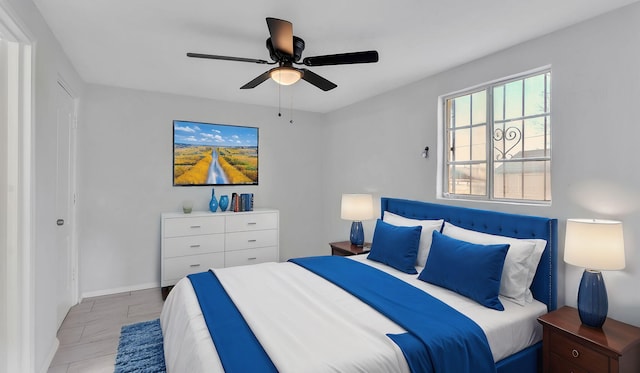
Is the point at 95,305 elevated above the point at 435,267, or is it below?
below

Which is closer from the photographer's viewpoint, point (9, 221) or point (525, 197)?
point (9, 221)

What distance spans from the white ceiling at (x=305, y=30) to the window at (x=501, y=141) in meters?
0.37

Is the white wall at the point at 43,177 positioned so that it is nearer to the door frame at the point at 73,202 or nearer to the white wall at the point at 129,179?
the door frame at the point at 73,202

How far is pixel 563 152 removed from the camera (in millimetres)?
2273

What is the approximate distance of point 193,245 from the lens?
3.91 metres

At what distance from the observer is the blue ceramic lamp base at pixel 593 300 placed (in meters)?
1.84

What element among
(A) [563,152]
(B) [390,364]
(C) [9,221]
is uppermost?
(A) [563,152]

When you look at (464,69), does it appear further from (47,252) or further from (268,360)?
(47,252)

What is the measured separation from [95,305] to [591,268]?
14.3ft

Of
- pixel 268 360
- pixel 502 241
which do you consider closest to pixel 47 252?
pixel 268 360

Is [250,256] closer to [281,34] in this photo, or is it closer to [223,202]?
[223,202]

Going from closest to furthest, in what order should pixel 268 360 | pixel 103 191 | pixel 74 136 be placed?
pixel 268 360 < pixel 74 136 < pixel 103 191

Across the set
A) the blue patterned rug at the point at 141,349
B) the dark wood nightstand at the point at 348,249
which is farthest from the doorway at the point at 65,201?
the dark wood nightstand at the point at 348,249

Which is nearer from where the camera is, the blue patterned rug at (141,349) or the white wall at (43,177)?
the white wall at (43,177)
